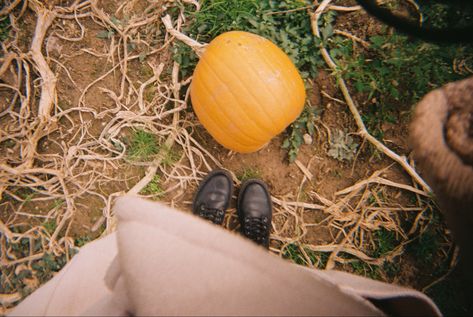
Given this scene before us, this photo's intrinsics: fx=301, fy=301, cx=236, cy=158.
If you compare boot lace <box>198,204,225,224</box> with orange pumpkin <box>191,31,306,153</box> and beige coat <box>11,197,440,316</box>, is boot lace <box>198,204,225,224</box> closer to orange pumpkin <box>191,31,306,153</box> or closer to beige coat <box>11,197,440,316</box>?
orange pumpkin <box>191,31,306,153</box>

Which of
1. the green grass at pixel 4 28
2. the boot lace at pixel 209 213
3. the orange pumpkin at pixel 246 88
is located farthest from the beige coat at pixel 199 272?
the green grass at pixel 4 28

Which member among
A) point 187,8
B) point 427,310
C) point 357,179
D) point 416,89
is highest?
point 187,8

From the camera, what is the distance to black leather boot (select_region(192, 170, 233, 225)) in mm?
2029

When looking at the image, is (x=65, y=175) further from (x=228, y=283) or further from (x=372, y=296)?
(x=372, y=296)

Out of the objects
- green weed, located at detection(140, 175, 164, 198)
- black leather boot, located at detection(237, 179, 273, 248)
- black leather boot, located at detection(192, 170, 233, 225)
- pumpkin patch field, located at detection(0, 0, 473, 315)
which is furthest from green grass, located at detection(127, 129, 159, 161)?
black leather boot, located at detection(237, 179, 273, 248)

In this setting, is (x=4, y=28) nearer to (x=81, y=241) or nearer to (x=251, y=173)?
Answer: (x=81, y=241)

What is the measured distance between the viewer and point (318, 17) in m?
1.95

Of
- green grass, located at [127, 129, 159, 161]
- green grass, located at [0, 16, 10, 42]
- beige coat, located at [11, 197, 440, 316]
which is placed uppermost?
green grass, located at [0, 16, 10, 42]

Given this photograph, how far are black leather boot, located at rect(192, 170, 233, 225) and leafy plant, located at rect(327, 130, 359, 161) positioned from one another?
0.73 metres

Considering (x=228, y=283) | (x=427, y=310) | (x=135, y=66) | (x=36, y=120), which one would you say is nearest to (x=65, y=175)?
(x=36, y=120)

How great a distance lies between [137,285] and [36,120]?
1.76 m

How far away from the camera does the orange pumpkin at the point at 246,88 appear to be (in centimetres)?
156

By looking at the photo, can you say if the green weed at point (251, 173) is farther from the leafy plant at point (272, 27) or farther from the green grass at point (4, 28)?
the green grass at point (4, 28)

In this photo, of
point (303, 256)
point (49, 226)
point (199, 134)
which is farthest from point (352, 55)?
point (49, 226)
